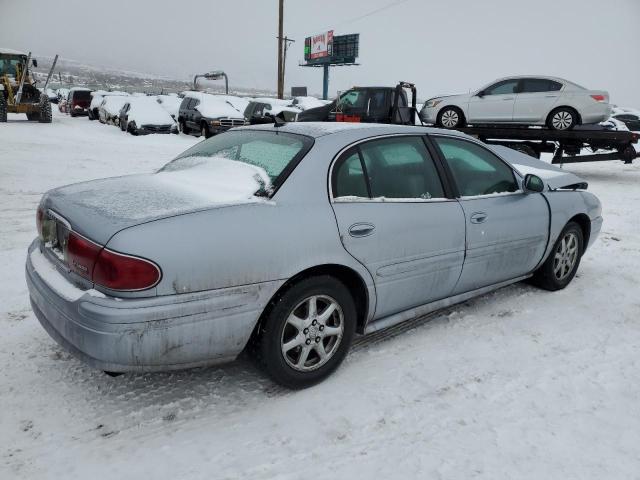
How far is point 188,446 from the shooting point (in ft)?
7.70

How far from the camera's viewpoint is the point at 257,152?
122 inches

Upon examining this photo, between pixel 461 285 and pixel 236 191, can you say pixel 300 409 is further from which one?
pixel 461 285

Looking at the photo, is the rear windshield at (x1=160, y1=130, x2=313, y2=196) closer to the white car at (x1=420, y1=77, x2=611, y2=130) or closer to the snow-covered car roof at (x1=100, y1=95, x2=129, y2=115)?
the white car at (x1=420, y1=77, x2=611, y2=130)

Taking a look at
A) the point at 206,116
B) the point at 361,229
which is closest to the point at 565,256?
the point at 361,229

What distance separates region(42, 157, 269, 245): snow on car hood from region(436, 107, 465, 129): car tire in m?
10.9

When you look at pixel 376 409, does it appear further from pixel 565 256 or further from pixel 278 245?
pixel 565 256

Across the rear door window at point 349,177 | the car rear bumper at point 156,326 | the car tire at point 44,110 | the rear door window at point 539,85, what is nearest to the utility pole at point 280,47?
the car tire at point 44,110

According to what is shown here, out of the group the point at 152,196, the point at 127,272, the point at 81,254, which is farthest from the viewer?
the point at 152,196

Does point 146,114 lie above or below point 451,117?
below

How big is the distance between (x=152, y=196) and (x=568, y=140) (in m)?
11.1

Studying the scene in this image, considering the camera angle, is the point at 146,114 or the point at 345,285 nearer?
the point at 345,285

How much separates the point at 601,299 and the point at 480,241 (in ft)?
5.17

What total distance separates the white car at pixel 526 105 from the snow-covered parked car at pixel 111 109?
15540 millimetres

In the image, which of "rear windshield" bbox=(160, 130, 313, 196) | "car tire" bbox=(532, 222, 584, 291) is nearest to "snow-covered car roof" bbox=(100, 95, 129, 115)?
"rear windshield" bbox=(160, 130, 313, 196)
